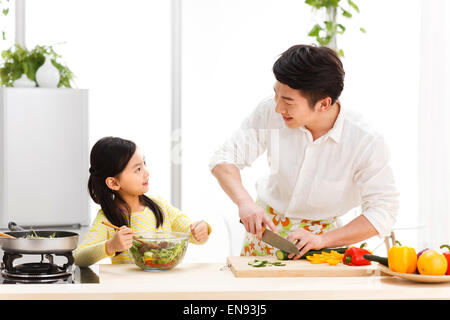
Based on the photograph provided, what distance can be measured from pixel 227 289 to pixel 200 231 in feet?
1.71

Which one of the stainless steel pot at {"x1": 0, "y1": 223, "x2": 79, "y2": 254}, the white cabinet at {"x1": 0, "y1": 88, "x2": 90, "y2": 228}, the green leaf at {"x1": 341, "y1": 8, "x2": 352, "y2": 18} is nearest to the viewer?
the stainless steel pot at {"x1": 0, "y1": 223, "x2": 79, "y2": 254}

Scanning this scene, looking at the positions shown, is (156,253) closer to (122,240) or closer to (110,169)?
(122,240)

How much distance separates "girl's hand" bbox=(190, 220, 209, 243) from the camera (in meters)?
2.26

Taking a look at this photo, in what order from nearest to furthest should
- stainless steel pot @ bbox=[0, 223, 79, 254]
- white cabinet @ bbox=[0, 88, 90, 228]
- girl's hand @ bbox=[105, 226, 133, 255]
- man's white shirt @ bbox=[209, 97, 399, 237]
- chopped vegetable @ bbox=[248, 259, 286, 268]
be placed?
stainless steel pot @ bbox=[0, 223, 79, 254] < girl's hand @ bbox=[105, 226, 133, 255] < chopped vegetable @ bbox=[248, 259, 286, 268] < man's white shirt @ bbox=[209, 97, 399, 237] < white cabinet @ bbox=[0, 88, 90, 228]

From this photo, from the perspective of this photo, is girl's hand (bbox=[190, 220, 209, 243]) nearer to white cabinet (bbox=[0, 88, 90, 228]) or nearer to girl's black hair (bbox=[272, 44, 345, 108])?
girl's black hair (bbox=[272, 44, 345, 108])

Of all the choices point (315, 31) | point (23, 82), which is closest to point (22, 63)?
point (23, 82)

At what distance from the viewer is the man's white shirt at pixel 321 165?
2373 mm

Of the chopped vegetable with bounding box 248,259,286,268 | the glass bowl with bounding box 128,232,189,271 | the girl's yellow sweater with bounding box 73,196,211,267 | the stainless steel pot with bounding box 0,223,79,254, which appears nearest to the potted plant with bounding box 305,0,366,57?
the girl's yellow sweater with bounding box 73,196,211,267

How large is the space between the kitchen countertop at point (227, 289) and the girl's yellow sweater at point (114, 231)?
135 mm

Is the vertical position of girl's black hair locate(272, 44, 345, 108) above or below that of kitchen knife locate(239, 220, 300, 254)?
above

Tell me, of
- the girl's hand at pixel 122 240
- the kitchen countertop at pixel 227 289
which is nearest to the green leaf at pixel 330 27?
the kitchen countertop at pixel 227 289

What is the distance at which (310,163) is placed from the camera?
2512 mm

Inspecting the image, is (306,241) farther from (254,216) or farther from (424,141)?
(424,141)

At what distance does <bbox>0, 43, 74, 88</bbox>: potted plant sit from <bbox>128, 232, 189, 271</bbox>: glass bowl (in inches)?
125
